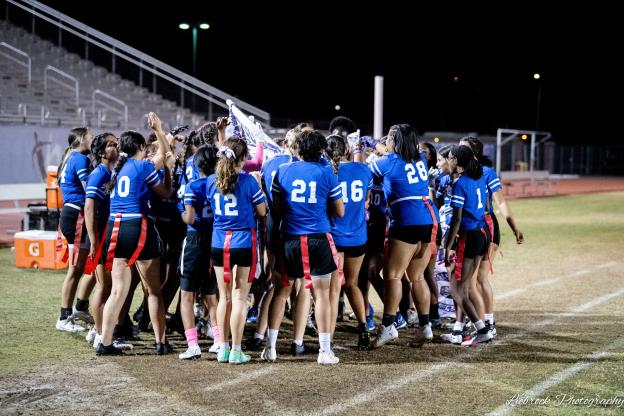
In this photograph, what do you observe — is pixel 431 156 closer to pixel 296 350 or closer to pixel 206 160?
pixel 296 350

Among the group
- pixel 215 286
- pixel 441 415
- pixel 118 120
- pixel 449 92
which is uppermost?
pixel 449 92

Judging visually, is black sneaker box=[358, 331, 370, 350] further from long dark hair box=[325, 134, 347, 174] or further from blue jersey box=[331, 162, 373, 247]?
long dark hair box=[325, 134, 347, 174]

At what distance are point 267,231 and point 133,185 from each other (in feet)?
4.25

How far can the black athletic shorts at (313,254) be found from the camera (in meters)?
7.12

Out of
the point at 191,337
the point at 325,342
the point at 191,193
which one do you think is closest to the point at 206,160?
the point at 191,193

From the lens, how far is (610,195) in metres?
35.6

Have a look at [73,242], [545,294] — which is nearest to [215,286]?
[73,242]

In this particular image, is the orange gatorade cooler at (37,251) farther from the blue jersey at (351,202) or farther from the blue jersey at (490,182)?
the blue jersey at (490,182)

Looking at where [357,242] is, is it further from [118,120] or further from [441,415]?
[118,120]

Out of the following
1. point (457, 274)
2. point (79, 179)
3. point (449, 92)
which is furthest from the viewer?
point (449, 92)

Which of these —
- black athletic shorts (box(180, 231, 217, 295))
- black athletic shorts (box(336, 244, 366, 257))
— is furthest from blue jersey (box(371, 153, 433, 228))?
black athletic shorts (box(180, 231, 217, 295))

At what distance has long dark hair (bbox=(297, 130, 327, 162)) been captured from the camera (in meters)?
7.03

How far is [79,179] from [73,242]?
675mm

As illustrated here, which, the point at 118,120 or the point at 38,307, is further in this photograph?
the point at 118,120
